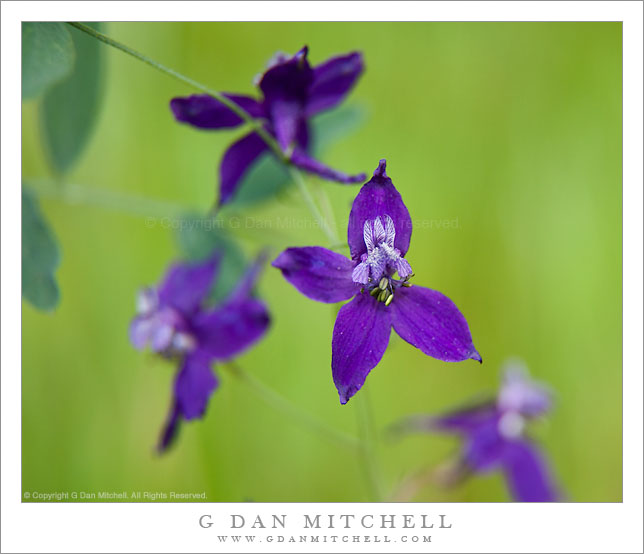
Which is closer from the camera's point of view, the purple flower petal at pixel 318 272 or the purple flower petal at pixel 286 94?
the purple flower petal at pixel 318 272

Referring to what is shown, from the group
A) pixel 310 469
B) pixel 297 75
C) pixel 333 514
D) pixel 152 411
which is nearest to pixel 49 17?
pixel 297 75

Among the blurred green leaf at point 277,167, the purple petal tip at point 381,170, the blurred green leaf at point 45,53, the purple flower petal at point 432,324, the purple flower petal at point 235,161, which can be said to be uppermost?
the blurred green leaf at point 277,167

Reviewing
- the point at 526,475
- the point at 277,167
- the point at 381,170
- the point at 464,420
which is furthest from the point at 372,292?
the point at 526,475

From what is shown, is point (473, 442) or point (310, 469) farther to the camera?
point (310, 469)

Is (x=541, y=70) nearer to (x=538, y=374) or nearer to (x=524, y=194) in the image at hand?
(x=524, y=194)

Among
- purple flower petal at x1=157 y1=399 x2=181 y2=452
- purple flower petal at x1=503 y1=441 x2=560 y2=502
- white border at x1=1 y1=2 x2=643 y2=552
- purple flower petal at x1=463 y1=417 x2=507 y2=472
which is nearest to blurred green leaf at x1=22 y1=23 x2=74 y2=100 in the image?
white border at x1=1 y1=2 x2=643 y2=552

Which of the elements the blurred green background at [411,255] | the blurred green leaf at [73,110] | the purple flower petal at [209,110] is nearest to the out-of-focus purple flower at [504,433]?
the blurred green background at [411,255]

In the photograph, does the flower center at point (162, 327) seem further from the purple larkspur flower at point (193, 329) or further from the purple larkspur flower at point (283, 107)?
the purple larkspur flower at point (283, 107)

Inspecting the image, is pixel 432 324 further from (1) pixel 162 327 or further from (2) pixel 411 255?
(2) pixel 411 255

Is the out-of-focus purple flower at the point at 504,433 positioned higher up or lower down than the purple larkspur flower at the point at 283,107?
lower down
